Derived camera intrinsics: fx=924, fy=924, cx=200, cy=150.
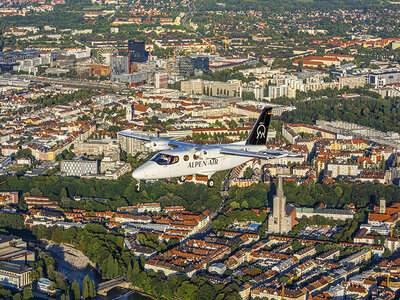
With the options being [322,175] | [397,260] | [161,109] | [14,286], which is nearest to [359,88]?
[161,109]

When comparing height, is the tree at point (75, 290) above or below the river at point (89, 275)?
above

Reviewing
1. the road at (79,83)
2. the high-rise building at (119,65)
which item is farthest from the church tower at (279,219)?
the high-rise building at (119,65)

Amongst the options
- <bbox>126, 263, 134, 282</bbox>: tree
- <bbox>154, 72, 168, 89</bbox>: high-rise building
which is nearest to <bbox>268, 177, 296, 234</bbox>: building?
<bbox>126, 263, 134, 282</bbox>: tree

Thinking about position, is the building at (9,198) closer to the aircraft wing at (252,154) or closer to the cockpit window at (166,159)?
the aircraft wing at (252,154)

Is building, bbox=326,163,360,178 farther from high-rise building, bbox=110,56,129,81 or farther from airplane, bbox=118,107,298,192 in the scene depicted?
high-rise building, bbox=110,56,129,81

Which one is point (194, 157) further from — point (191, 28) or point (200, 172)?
point (191, 28)

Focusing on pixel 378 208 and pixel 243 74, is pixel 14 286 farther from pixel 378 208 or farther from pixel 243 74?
pixel 243 74
